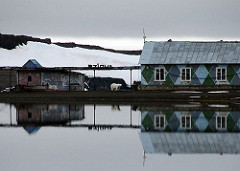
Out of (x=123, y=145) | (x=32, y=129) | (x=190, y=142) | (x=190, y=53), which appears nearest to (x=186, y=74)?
(x=190, y=53)

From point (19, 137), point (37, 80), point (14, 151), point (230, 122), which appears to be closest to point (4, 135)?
point (19, 137)

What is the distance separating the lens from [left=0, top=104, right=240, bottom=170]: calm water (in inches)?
357

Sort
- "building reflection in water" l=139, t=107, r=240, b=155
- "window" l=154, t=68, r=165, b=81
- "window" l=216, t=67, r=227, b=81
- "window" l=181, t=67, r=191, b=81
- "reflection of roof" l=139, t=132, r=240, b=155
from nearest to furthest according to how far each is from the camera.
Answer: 1. "reflection of roof" l=139, t=132, r=240, b=155
2. "building reflection in water" l=139, t=107, r=240, b=155
3. "window" l=216, t=67, r=227, b=81
4. "window" l=181, t=67, r=191, b=81
5. "window" l=154, t=68, r=165, b=81

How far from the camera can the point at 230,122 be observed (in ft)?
54.4

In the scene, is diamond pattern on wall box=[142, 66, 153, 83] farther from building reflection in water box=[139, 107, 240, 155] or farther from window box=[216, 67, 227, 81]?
building reflection in water box=[139, 107, 240, 155]

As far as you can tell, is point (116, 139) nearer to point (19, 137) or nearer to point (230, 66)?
point (19, 137)

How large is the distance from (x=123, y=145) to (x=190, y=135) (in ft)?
7.83

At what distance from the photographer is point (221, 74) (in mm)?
45438

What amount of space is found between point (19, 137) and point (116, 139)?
264 centimetres

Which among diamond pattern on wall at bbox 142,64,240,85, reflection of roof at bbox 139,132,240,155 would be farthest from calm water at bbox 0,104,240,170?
diamond pattern on wall at bbox 142,64,240,85

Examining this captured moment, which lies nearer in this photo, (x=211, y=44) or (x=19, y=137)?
(x=19, y=137)

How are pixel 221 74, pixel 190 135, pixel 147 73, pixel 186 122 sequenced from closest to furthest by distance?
pixel 190 135
pixel 186 122
pixel 221 74
pixel 147 73

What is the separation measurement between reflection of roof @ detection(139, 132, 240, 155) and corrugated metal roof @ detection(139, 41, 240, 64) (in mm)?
32440

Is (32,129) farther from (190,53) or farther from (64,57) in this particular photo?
(64,57)
